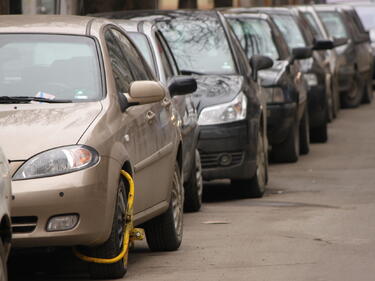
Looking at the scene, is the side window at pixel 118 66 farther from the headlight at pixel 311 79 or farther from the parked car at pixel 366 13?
the parked car at pixel 366 13

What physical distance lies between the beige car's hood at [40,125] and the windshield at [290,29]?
13.0 m

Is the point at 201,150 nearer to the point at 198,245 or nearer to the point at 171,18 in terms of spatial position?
the point at 171,18

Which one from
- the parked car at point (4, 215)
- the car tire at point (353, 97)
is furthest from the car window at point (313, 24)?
the parked car at point (4, 215)

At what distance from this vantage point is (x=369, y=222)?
11.8 m

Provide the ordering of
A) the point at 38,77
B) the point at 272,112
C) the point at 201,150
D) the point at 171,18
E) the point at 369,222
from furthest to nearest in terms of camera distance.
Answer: the point at 272,112 < the point at 171,18 < the point at 201,150 < the point at 369,222 < the point at 38,77

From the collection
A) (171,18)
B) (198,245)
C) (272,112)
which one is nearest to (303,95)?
(272,112)

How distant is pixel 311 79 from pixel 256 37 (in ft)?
9.20

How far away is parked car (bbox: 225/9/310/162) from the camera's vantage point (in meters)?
17.2

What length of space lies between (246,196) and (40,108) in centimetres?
558

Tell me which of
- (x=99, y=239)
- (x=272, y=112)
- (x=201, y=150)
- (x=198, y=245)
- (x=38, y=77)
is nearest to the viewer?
(x=99, y=239)

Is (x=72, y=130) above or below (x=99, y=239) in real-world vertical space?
above

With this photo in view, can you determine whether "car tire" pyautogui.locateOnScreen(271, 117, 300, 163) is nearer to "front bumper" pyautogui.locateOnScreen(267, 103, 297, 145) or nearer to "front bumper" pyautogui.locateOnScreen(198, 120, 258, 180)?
"front bumper" pyautogui.locateOnScreen(267, 103, 297, 145)

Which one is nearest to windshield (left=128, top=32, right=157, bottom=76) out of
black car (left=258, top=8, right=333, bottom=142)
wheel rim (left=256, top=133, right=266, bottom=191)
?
wheel rim (left=256, top=133, right=266, bottom=191)

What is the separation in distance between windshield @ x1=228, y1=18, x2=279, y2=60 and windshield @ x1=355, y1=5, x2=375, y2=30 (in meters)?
16.6
